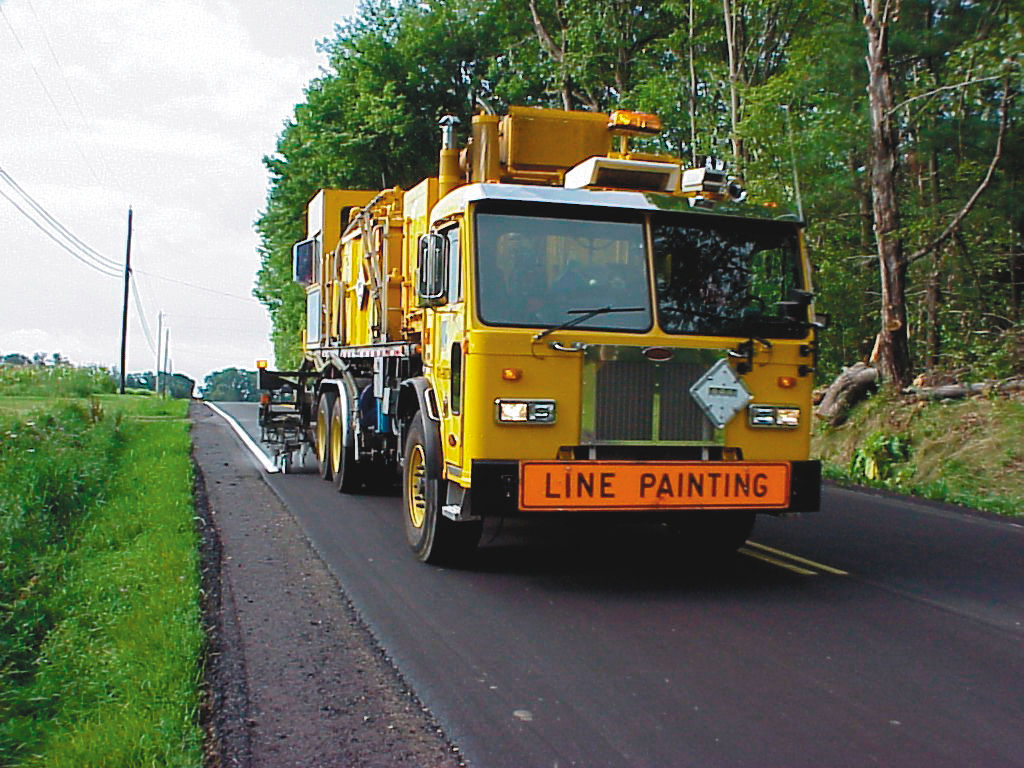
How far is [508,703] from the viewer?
5.23 metres

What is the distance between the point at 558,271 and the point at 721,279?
118 centimetres

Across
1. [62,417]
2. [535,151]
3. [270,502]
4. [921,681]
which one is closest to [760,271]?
[535,151]

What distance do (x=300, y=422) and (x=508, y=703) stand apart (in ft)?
35.2

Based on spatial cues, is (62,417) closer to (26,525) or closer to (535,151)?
(26,525)

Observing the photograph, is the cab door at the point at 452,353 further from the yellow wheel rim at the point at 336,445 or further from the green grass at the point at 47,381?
the green grass at the point at 47,381

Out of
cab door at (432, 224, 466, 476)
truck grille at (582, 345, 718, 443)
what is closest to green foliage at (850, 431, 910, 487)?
truck grille at (582, 345, 718, 443)

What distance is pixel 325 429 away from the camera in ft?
46.2

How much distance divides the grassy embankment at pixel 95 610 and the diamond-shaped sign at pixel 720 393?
349cm

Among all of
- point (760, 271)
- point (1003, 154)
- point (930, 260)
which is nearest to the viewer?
point (760, 271)

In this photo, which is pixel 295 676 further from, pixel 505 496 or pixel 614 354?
pixel 614 354

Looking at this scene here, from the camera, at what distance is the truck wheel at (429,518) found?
8.15 metres

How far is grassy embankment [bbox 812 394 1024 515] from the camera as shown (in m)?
13.6

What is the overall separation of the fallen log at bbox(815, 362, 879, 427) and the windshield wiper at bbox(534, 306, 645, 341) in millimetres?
11370

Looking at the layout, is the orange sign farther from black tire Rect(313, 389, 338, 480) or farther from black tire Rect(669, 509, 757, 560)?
black tire Rect(313, 389, 338, 480)
